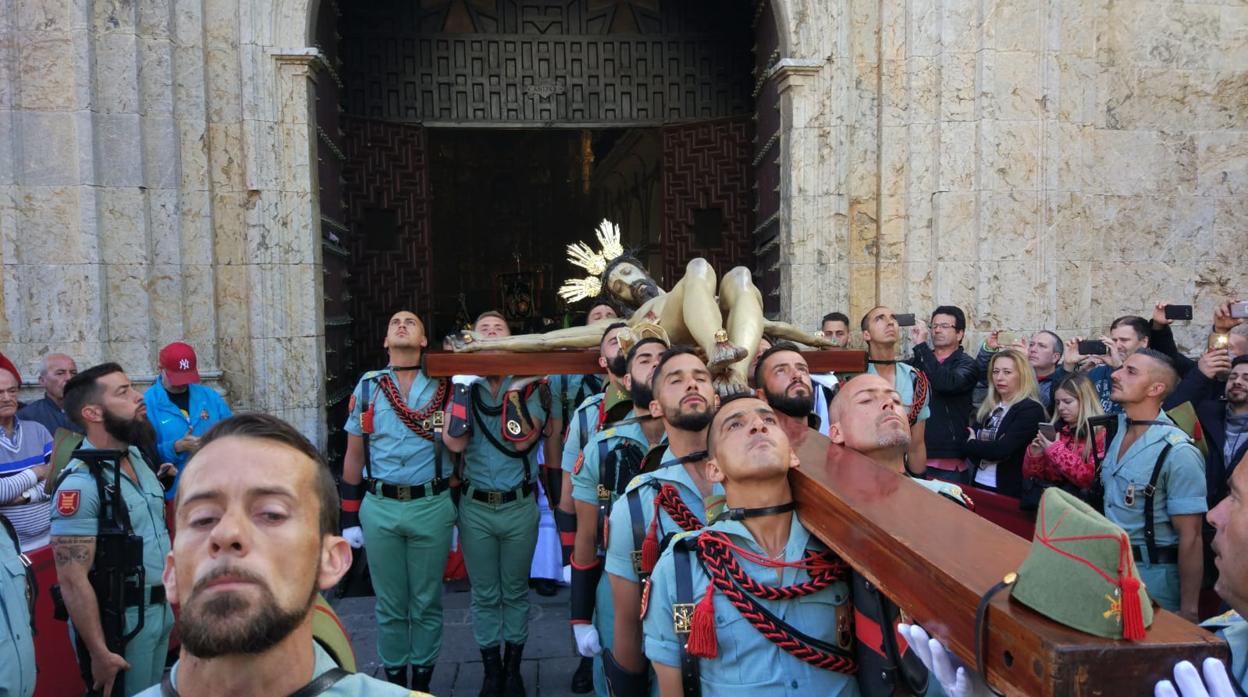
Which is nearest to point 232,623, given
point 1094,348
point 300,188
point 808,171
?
point 1094,348

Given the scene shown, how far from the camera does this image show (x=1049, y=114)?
22.8 ft

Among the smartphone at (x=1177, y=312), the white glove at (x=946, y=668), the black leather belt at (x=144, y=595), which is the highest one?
the smartphone at (x=1177, y=312)

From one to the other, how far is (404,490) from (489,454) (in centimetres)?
45

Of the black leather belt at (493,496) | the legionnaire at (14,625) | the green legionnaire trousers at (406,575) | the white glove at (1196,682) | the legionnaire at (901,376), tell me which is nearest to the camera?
the white glove at (1196,682)

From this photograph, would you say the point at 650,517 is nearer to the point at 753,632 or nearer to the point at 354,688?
the point at 753,632

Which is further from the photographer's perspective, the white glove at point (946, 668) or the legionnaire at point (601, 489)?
the legionnaire at point (601, 489)

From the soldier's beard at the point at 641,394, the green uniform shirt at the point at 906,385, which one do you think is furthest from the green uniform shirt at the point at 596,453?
the green uniform shirt at the point at 906,385

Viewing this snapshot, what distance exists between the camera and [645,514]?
106 inches

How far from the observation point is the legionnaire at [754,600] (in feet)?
6.88

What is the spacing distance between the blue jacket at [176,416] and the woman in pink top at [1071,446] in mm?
4333

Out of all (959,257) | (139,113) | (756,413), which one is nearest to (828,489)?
(756,413)

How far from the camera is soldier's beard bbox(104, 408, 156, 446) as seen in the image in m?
3.26

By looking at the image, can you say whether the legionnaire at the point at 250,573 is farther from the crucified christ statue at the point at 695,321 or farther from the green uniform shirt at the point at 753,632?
the crucified christ statue at the point at 695,321

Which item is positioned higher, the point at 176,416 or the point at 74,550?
→ the point at 176,416
